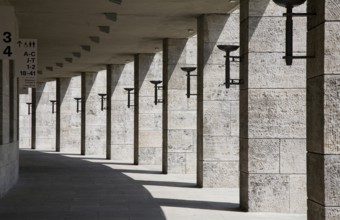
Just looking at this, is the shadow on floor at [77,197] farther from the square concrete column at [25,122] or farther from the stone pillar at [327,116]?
the square concrete column at [25,122]

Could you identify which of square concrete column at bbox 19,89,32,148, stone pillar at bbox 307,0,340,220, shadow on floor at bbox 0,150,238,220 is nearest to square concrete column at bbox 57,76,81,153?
square concrete column at bbox 19,89,32,148

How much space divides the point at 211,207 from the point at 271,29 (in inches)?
137

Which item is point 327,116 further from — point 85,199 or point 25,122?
point 25,122

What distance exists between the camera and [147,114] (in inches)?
989

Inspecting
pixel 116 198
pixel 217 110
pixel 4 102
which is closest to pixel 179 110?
pixel 217 110

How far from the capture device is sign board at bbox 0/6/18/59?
1258 centimetres

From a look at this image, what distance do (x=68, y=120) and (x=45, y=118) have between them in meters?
3.29

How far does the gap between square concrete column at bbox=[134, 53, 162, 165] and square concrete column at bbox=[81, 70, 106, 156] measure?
798 cm

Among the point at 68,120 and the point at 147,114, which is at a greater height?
the point at 147,114

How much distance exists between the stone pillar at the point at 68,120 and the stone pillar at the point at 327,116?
2906 cm

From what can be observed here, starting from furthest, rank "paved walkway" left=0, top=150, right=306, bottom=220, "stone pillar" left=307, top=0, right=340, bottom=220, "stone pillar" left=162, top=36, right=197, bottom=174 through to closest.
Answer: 1. "stone pillar" left=162, top=36, right=197, bottom=174
2. "paved walkway" left=0, top=150, right=306, bottom=220
3. "stone pillar" left=307, top=0, right=340, bottom=220

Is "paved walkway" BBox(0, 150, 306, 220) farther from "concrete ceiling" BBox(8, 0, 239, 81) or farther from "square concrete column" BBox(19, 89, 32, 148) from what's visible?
"square concrete column" BBox(19, 89, 32, 148)

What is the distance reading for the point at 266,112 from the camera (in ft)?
40.5

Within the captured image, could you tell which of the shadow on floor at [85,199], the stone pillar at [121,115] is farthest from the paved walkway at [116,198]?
the stone pillar at [121,115]
